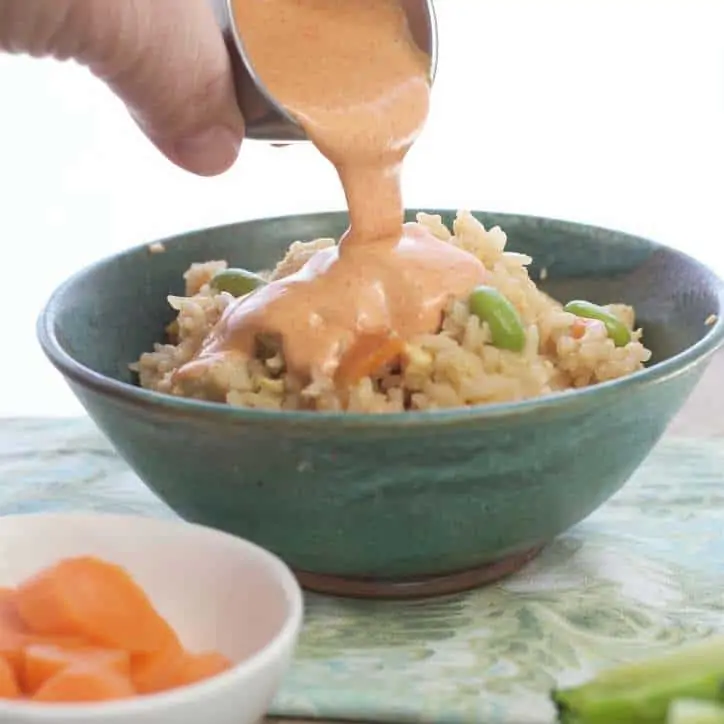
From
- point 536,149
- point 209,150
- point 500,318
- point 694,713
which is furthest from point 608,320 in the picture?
point 536,149

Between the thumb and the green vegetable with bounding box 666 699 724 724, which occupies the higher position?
the thumb

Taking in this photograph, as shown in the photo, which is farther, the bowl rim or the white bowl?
the bowl rim

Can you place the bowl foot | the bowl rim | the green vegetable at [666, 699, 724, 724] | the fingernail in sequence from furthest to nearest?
the fingernail → the bowl foot → the bowl rim → the green vegetable at [666, 699, 724, 724]

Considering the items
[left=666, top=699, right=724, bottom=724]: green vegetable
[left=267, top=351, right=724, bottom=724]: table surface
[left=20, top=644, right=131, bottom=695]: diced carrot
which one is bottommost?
[left=267, top=351, right=724, bottom=724]: table surface

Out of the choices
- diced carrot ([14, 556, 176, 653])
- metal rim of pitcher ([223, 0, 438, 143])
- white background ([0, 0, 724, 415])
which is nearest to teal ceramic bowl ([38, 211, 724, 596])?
diced carrot ([14, 556, 176, 653])

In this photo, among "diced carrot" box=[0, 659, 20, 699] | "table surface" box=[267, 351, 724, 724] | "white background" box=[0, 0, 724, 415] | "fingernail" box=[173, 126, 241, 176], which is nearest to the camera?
"diced carrot" box=[0, 659, 20, 699]

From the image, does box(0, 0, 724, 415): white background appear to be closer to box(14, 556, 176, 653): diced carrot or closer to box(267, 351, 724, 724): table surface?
box(267, 351, 724, 724): table surface

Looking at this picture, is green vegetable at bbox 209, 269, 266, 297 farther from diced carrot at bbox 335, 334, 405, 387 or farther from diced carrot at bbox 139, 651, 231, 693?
diced carrot at bbox 139, 651, 231, 693

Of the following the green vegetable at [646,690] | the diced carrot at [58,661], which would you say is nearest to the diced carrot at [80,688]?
the diced carrot at [58,661]
